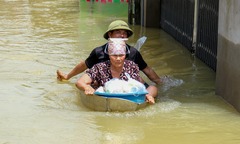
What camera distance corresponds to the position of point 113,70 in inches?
290

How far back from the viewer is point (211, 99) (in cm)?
791

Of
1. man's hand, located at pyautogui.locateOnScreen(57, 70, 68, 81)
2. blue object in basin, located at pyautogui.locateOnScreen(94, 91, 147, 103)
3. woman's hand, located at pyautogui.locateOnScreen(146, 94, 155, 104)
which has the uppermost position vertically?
blue object in basin, located at pyautogui.locateOnScreen(94, 91, 147, 103)

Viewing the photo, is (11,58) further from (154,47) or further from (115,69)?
(115,69)

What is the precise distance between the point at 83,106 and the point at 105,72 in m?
0.60

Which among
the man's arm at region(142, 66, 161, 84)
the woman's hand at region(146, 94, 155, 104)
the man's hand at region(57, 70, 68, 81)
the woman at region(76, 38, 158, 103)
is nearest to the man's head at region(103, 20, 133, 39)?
the woman at region(76, 38, 158, 103)

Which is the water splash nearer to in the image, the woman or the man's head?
the woman

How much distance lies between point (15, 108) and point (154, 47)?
5200 mm

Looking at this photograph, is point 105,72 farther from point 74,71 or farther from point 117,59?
point 74,71

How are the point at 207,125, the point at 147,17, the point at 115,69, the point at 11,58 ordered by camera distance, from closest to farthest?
1. the point at 207,125
2. the point at 115,69
3. the point at 11,58
4. the point at 147,17

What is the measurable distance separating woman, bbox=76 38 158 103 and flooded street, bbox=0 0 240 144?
33cm

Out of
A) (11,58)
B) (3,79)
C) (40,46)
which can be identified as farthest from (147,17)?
(3,79)

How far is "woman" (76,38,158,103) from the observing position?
7.14m

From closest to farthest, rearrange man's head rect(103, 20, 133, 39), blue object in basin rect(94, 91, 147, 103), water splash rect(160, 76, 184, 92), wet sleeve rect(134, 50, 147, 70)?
1. blue object in basin rect(94, 91, 147, 103)
2. man's head rect(103, 20, 133, 39)
3. wet sleeve rect(134, 50, 147, 70)
4. water splash rect(160, 76, 184, 92)

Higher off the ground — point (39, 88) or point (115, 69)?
point (115, 69)
